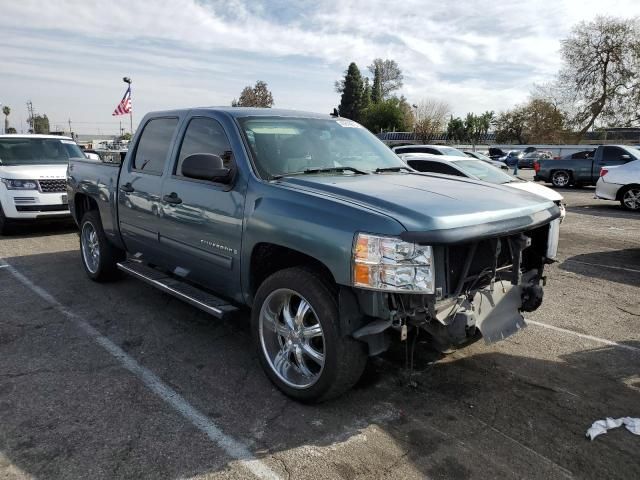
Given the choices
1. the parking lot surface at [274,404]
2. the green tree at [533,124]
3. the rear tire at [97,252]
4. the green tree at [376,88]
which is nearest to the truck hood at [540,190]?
the parking lot surface at [274,404]

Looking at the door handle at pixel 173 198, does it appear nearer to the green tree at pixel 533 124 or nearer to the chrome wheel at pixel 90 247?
the chrome wheel at pixel 90 247

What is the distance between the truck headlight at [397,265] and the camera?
9.22 ft

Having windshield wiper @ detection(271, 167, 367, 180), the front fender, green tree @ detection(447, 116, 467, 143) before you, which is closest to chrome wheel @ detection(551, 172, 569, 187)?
windshield wiper @ detection(271, 167, 367, 180)

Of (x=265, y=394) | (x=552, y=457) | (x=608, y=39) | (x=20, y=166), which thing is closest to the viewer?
(x=552, y=457)

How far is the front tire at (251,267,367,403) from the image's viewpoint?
3.06 meters

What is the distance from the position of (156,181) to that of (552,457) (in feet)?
12.5

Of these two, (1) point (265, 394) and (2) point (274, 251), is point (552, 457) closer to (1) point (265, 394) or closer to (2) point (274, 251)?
(1) point (265, 394)

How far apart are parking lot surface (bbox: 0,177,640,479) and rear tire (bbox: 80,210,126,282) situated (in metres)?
0.59

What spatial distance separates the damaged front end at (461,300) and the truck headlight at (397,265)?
5cm

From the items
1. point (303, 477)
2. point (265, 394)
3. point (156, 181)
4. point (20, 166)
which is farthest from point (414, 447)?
point (20, 166)

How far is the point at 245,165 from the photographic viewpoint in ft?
12.3

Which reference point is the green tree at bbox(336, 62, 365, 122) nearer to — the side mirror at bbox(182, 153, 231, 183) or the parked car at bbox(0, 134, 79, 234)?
the parked car at bbox(0, 134, 79, 234)

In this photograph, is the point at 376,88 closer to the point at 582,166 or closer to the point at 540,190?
the point at 582,166

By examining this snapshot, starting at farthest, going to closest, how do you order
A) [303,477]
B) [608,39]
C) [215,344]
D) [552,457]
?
1. [608,39]
2. [215,344]
3. [552,457]
4. [303,477]
